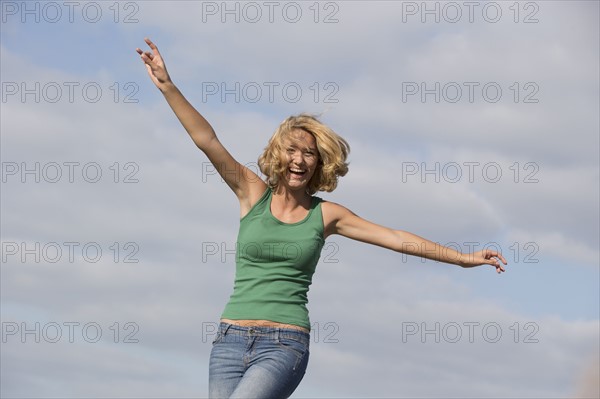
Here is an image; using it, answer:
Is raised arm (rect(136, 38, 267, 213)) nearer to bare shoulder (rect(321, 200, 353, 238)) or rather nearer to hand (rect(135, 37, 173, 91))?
hand (rect(135, 37, 173, 91))

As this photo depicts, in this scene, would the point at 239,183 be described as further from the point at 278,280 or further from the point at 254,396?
the point at 254,396

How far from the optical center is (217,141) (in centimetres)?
749

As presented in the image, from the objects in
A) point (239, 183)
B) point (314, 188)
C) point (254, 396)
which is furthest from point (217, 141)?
point (254, 396)

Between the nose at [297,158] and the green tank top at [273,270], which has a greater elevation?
the nose at [297,158]

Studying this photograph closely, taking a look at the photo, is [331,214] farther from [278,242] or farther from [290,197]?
[278,242]

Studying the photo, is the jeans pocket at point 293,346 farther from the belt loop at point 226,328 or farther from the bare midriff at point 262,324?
the belt loop at point 226,328

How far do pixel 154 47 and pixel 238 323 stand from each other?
2.13m

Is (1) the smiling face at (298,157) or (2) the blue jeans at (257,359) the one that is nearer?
(2) the blue jeans at (257,359)

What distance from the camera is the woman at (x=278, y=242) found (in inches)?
279

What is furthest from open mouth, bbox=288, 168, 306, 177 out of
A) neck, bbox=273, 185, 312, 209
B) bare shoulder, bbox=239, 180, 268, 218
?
bare shoulder, bbox=239, 180, 268, 218

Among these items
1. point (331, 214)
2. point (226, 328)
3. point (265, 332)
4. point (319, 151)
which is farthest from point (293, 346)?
point (319, 151)

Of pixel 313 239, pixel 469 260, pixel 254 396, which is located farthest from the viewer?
pixel 469 260

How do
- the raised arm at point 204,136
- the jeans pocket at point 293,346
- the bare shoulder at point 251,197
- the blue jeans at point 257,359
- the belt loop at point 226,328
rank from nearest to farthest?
the blue jeans at point 257,359 < the jeans pocket at point 293,346 < the belt loop at point 226,328 < the raised arm at point 204,136 < the bare shoulder at point 251,197

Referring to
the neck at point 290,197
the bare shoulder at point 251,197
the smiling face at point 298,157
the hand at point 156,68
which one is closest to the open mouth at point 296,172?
the smiling face at point 298,157
